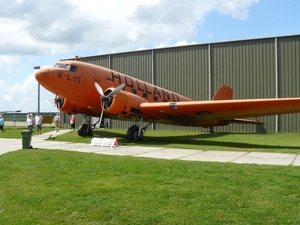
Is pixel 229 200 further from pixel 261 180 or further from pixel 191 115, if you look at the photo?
pixel 191 115

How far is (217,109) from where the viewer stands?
16.3 meters

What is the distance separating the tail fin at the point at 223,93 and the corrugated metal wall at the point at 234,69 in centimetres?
300

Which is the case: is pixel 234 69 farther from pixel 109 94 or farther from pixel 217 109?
pixel 109 94

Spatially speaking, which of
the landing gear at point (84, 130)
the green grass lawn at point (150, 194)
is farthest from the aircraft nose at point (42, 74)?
the green grass lawn at point (150, 194)

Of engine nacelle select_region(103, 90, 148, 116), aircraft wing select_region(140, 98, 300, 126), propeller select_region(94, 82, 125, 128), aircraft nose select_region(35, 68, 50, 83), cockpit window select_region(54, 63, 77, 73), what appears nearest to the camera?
aircraft wing select_region(140, 98, 300, 126)

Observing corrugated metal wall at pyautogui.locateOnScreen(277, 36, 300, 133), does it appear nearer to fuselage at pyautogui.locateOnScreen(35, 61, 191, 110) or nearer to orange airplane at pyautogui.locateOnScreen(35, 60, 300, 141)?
orange airplane at pyautogui.locateOnScreen(35, 60, 300, 141)

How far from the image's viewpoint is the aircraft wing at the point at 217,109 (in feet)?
46.9

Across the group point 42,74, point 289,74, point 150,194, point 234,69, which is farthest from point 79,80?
point 289,74

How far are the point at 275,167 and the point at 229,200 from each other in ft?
10.0

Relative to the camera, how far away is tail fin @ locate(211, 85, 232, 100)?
2412cm

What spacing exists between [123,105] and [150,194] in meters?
10.4

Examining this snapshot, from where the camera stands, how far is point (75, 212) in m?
5.56

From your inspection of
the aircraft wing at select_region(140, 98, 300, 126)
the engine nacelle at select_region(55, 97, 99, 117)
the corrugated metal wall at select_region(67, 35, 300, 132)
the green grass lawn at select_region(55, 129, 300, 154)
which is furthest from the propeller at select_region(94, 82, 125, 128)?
the corrugated metal wall at select_region(67, 35, 300, 132)

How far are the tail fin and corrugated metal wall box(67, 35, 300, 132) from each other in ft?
9.85
